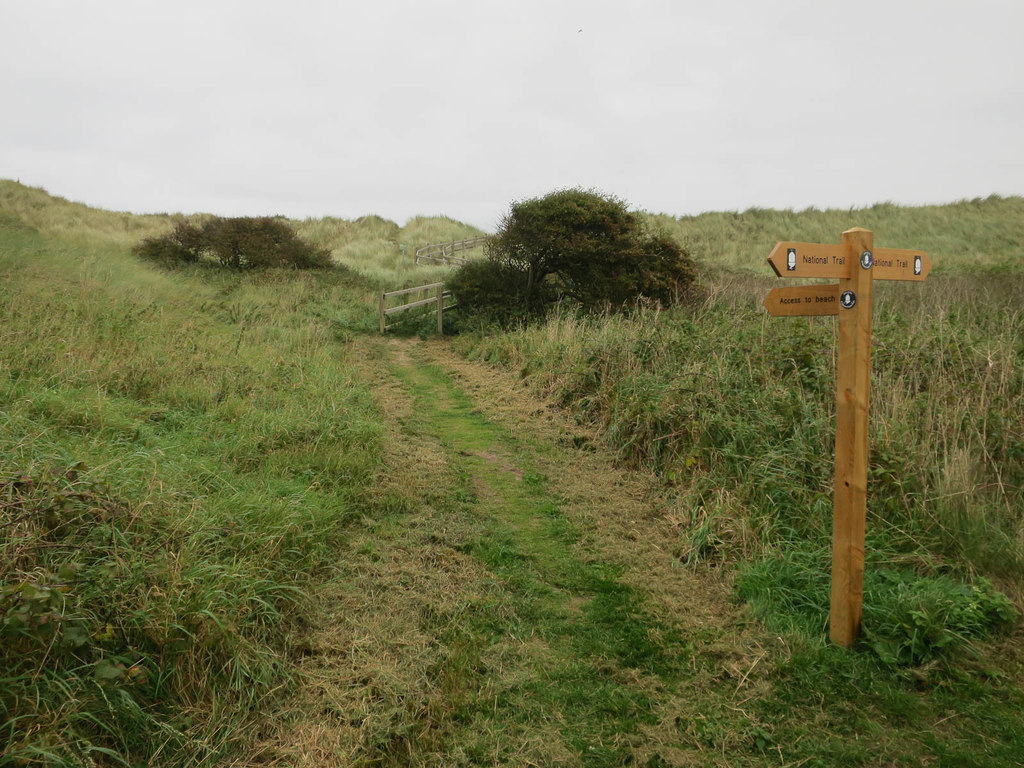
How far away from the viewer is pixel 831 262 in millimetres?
3352

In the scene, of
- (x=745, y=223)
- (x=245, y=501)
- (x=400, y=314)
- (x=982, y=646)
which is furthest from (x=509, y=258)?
(x=745, y=223)

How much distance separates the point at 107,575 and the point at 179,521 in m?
0.64

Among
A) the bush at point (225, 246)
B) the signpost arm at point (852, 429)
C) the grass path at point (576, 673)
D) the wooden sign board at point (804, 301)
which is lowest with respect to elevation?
the grass path at point (576, 673)

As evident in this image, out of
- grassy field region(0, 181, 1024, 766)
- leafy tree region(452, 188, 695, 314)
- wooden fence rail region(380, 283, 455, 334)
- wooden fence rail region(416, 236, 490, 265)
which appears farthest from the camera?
wooden fence rail region(416, 236, 490, 265)

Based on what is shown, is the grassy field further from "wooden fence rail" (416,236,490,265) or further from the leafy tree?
"wooden fence rail" (416,236,490,265)

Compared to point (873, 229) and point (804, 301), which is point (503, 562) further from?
point (873, 229)

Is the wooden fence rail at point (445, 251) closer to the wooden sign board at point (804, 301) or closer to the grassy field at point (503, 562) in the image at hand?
A: the grassy field at point (503, 562)

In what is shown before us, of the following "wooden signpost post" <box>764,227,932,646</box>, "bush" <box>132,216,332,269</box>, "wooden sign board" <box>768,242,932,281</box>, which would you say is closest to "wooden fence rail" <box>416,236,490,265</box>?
"bush" <box>132,216,332,269</box>

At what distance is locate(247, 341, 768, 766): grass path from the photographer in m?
2.79

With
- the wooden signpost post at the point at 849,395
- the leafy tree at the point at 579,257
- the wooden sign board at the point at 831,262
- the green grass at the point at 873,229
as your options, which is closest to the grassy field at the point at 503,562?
the wooden signpost post at the point at 849,395

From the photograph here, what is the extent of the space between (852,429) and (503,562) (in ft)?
8.15

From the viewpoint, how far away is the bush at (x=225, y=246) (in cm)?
1948

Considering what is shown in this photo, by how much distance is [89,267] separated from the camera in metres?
12.3

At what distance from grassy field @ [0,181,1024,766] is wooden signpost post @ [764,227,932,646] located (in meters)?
0.27
